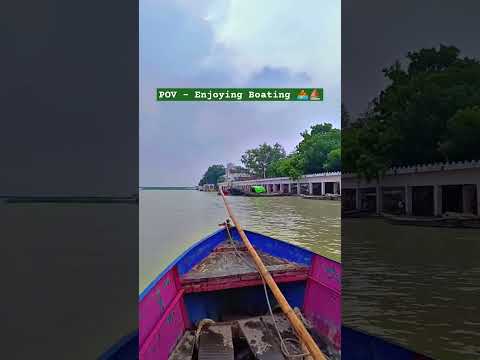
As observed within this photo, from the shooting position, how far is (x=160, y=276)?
1448 millimetres

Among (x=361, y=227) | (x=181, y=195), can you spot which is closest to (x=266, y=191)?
(x=181, y=195)

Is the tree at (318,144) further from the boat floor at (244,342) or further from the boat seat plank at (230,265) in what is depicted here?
the boat floor at (244,342)

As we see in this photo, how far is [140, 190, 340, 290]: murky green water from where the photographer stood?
144cm

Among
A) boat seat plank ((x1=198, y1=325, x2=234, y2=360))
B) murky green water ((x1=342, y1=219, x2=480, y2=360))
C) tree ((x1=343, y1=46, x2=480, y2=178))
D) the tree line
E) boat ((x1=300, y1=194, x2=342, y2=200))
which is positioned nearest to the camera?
boat seat plank ((x1=198, y1=325, x2=234, y2=360))

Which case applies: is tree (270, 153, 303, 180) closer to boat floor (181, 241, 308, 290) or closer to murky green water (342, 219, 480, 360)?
boat floor (181, 241, 308, 290)

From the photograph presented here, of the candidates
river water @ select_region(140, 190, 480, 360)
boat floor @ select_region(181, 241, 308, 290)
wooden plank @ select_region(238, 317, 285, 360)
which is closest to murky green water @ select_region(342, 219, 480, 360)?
river water @ select_region(140, 190, 480, 360)

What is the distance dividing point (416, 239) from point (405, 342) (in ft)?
7.36

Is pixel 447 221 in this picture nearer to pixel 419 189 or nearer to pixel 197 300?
pixel 419 189

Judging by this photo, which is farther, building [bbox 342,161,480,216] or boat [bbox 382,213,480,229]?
boat [bbox 382,213,480,229]

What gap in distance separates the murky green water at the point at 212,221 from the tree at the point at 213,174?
0.09 m

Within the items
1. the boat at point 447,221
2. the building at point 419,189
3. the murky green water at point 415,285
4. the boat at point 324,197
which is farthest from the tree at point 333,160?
the boat at point 447,221

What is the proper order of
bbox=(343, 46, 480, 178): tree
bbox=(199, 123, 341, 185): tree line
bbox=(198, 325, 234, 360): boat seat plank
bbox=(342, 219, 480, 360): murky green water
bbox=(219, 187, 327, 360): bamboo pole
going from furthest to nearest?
bbox=(343, 46, 480, 178): tree < bbox=(342, 219, 480, 360): murky green water < bbox=(199, 123, 341, 185): tree line < bbox=(198, 325, 234, 360): boat seat plank < bbox=(219, 187, 327, 360): bamboo pole
